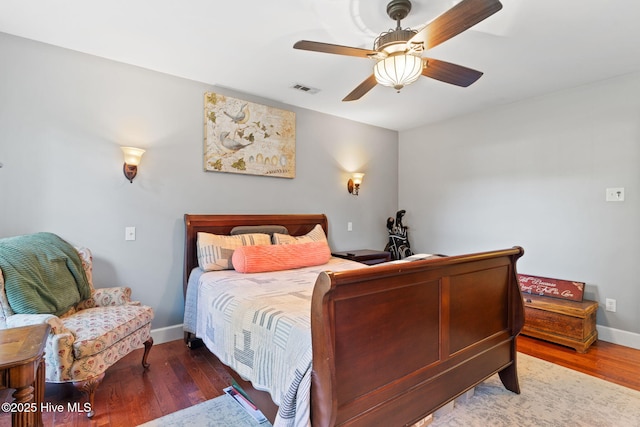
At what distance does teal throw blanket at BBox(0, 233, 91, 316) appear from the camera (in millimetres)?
1807

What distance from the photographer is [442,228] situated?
4.37 metres

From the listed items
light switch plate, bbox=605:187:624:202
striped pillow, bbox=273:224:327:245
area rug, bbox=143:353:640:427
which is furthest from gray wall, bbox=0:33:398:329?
light switch plate, bbox=605:187:624:202

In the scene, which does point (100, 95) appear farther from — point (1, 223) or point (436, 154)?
point (436, 154)

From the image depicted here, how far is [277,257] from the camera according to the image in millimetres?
2795

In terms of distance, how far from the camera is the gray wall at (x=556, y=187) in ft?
9.53

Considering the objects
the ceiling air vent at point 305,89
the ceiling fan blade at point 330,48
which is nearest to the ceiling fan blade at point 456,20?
the ceiling fan blade at point 330,48

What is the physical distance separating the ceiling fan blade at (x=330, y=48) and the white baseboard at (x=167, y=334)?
2700mm

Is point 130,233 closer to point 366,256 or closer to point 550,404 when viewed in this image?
point 366,256

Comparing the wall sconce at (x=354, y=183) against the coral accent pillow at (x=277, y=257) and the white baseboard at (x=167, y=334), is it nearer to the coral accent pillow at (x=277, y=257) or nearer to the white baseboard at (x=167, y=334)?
the coral accent pillow at (x=277, y=257)

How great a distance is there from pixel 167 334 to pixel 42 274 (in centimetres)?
125

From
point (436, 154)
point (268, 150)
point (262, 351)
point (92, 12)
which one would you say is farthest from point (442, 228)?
point (92, 12)

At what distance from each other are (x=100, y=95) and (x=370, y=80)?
7.42 ft

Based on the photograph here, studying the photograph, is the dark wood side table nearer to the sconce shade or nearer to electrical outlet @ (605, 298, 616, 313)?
the sconce shade

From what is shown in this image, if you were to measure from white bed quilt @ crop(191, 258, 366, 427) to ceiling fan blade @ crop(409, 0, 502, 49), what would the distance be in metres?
1.64
